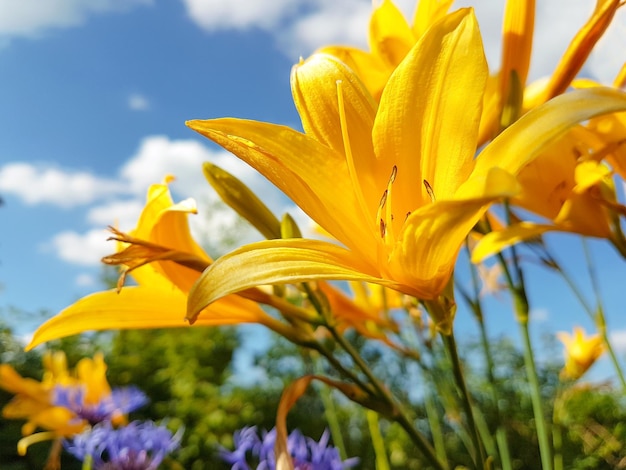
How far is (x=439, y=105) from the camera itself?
0.38 m

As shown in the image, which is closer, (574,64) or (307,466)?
(574,64)

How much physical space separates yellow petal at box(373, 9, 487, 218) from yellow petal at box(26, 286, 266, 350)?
20cm

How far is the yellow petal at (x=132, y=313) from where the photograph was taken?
18.4 inches

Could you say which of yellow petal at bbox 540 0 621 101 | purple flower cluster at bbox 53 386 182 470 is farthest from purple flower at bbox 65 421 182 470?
yellow petal at bbox 540 0 621 101

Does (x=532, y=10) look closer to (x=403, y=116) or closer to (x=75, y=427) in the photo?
(x=403, y=116)

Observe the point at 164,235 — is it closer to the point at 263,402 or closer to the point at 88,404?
the point at 88,404

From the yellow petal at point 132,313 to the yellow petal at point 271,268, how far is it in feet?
0.49

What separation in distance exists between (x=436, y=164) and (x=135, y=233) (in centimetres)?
27

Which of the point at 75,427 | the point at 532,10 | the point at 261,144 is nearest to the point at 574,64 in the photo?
the point at 532,10

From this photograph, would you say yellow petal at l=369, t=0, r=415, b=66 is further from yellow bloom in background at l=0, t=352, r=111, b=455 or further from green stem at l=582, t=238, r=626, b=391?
yellow bloom in background at l=0, t=352, r=111, b=455

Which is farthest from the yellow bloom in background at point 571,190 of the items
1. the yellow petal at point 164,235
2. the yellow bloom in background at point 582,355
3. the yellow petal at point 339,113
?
the yellow bloom in background at point 582,355

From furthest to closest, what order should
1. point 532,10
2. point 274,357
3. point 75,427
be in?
point 274,357
point 75,427
point 532,10

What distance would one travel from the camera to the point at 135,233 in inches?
20.5

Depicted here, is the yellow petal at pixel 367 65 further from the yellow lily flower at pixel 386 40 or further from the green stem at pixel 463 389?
the green stem at pixel 463 389
